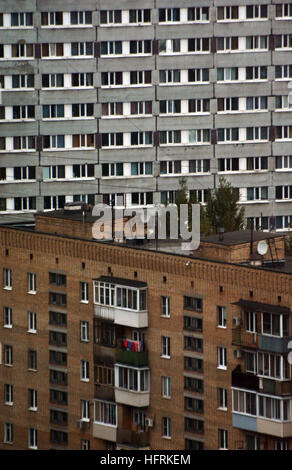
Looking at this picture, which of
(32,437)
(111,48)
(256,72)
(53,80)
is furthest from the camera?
(256,72)

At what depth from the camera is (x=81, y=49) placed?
156 m

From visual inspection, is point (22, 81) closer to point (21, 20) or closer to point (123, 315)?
point (21, 20)

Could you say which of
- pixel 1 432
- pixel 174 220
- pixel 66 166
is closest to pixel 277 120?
pixel 66 166

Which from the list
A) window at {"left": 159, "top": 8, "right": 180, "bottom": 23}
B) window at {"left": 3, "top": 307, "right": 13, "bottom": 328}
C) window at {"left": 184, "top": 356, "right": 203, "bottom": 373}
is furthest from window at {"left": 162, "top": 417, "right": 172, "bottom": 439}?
window at {"left": 159, "top": 8, "right": 180, "bottom": 23}

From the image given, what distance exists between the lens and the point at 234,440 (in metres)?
110

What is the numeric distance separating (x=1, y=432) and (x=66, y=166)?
37.7 meters

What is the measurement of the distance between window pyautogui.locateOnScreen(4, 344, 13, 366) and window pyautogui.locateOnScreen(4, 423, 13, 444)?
3195 mm

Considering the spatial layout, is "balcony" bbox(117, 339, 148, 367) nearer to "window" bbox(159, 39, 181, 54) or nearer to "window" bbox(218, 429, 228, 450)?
"window" bbox(218, 429, 228, 450)

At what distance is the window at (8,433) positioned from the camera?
123 metres

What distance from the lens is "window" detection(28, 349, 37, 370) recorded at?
121562 millimetres

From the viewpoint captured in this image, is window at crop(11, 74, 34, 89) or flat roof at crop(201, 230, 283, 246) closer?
flat roof at crop(201, 230, 283, 246)

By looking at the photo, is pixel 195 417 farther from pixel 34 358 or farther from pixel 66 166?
pixel 66 166

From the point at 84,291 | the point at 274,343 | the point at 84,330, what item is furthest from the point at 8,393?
the point at 274,343

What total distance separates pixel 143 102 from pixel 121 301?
44242 mm
